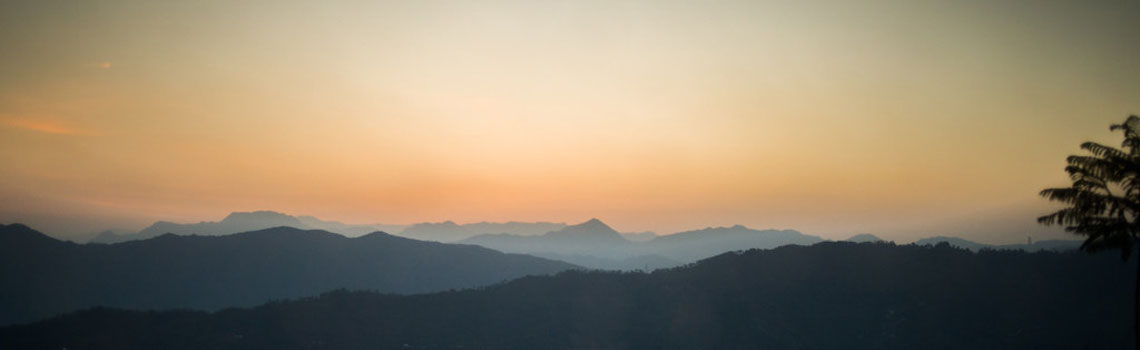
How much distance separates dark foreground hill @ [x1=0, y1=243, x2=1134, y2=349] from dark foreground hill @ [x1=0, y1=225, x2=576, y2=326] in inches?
1681

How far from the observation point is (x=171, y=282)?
108 m

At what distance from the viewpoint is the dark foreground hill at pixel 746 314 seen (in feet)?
150

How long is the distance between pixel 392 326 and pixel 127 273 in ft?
293

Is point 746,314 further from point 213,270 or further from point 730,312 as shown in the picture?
point 213,270

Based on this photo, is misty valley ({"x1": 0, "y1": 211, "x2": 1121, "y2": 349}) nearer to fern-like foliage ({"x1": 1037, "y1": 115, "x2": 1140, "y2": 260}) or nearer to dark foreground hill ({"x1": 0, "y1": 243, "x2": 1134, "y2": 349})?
dark foreground hill ({"x1": 0, "y1": 243, "x2": 1134, "y2": 349})

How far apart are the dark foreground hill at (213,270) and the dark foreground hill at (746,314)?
4270cm

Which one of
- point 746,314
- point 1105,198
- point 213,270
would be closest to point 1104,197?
point 1105,198

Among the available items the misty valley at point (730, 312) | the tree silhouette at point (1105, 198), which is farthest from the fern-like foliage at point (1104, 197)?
the misty valley at point (730, 312)

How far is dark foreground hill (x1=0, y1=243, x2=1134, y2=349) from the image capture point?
45.6 m

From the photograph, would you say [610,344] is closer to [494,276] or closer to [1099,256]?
[1099,256]

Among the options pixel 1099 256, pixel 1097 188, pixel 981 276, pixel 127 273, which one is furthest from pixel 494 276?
pixel 1097 188

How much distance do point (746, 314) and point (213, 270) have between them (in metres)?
114

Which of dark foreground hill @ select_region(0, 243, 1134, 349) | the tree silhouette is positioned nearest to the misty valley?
dark foreground hill @ select_region(0, 243, 1134, 349)

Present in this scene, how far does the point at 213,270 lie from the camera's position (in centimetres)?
11119
